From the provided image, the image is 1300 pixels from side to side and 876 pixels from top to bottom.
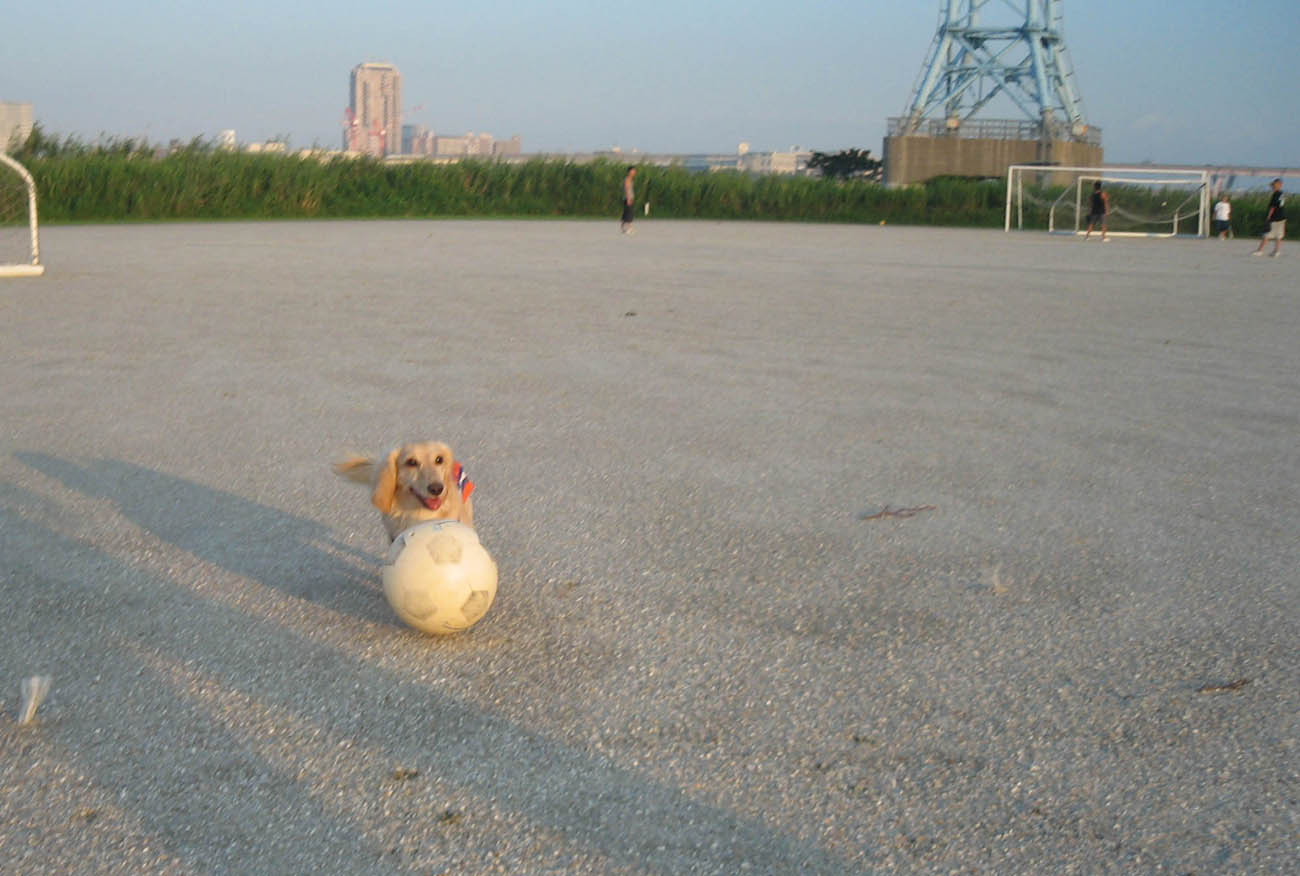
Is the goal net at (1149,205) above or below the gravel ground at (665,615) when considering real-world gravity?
above

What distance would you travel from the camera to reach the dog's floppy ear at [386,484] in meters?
4.50

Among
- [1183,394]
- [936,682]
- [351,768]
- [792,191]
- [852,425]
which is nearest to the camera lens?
[351,768]

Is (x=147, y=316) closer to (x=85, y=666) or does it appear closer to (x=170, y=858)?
(x=85, y=666)

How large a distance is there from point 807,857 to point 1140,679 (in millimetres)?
1618

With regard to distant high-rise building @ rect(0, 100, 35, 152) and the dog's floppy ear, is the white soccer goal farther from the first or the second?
distant high-rise building @ rect(0, 100, 35, 152)

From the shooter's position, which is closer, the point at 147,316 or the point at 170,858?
the point at 170,858

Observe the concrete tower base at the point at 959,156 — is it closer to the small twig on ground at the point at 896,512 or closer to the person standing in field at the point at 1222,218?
the person standing in field at the point at 1222,218

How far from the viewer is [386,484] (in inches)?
177

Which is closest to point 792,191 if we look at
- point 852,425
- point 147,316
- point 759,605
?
point 147,316

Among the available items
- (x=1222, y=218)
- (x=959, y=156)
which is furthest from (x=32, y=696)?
(x=959, y=156)

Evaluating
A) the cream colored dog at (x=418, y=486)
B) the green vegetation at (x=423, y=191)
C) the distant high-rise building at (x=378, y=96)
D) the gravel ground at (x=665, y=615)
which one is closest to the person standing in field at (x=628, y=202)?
the green vegetation at (x=423, y=191)

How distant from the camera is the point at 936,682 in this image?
406cm

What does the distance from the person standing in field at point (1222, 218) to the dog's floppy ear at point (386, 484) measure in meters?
38.6

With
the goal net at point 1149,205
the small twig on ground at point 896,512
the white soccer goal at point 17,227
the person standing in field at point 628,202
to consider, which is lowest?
the small twig on ground at point 896,512
